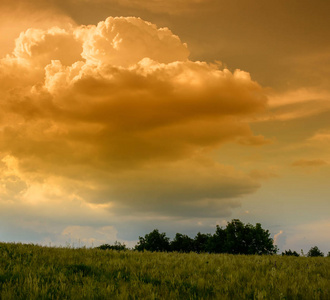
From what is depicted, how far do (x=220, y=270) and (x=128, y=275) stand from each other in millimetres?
3455

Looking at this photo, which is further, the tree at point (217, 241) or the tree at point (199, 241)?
the tree at point (199, 241)

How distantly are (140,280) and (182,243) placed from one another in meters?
79.2

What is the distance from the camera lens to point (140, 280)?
10391 millimetres

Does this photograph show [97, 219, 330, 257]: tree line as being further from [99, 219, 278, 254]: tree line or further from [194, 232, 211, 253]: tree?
[194, 232, 211, 253]: tree

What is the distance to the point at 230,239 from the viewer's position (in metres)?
71.3

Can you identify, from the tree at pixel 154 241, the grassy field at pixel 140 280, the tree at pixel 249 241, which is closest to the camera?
the grassy field at pixel 140 280

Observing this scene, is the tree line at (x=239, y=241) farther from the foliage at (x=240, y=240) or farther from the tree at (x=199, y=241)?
the tree at (x=199, y=241)

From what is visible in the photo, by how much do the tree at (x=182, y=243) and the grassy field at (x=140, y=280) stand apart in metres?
74.5

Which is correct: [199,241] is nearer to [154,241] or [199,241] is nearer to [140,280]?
[154,241]

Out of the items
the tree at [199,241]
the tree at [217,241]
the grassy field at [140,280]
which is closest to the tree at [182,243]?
the tree at [199,241]

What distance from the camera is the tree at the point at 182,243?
85.9 metres

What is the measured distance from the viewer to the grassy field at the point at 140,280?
8781mm

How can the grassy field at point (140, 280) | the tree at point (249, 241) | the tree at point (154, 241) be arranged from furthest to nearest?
the tree at point (154, 241), the tree at point (249, 241), the grassy field at point (140, 280)

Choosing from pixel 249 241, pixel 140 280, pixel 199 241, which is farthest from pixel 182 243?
pixel 140 280
